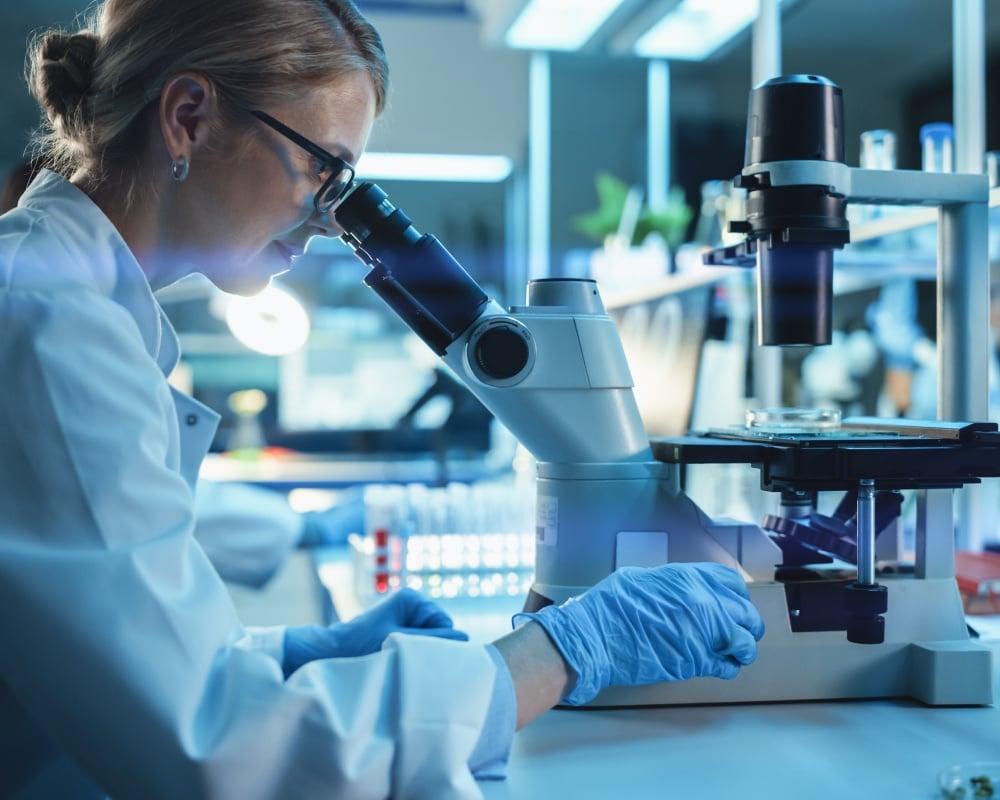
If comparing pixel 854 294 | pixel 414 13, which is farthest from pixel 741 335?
pixel 414 13

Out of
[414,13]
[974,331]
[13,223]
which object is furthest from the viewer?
[414,13]

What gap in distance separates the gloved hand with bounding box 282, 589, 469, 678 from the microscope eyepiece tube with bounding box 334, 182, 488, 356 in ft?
1.06

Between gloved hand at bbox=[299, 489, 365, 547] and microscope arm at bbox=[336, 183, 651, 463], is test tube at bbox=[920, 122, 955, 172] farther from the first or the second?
gloved hand at bbox=[299, 489, 365, 547]

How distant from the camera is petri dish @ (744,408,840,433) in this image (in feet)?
3.95

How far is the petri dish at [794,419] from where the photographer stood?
121cm

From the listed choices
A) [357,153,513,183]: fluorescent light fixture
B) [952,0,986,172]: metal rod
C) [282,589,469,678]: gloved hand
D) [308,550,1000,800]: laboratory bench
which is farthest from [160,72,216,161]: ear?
[357,153,513,183]: fluorescent light fixture

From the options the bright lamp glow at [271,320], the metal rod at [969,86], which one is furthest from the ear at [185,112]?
the bright lamp glow at [271,320]

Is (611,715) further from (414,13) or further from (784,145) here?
(414,13)

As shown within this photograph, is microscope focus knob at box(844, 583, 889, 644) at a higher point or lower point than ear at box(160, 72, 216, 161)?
lower

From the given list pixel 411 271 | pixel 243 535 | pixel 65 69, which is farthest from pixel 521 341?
pixel 243 535

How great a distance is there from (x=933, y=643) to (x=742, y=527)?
0.23 m

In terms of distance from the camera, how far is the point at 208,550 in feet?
7.93

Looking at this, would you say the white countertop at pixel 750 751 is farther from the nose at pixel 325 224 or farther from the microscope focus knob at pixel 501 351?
the nose at pixel 325 224

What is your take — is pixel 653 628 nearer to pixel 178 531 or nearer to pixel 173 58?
pixel 178 531
